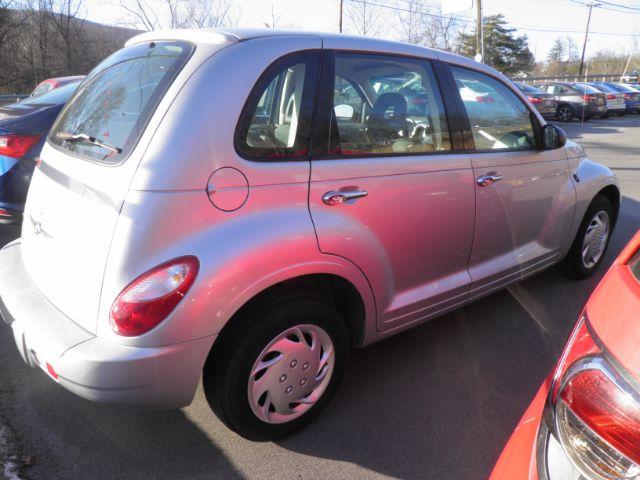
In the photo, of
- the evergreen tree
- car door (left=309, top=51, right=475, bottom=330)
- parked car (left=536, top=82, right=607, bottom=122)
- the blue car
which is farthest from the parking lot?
the evergreen tree

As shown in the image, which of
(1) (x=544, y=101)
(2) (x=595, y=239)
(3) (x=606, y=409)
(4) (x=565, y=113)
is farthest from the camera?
(4) (x=565, y=113)

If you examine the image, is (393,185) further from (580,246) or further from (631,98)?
(631,98)

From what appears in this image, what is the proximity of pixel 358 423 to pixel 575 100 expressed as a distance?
21.2 metres

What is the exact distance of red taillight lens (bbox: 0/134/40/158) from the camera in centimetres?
423

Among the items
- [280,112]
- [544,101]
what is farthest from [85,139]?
[544,101]

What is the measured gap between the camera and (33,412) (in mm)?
2529

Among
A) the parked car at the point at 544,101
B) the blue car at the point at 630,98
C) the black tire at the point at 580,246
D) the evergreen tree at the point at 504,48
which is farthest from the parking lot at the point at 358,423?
the evergreen tree at the point at 504,48

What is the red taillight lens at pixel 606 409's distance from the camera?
3.26 feet

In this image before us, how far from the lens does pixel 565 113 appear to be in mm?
20297

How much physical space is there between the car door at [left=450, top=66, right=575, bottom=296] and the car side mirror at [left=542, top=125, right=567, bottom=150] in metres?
0.04

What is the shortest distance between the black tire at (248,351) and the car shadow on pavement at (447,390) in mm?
295

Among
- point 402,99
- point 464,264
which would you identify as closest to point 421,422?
point 464,264

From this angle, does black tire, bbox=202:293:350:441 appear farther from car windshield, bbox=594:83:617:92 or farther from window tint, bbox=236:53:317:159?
car windshield, bbox=594:83:617:92

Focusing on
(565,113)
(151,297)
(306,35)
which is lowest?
(565,113)
